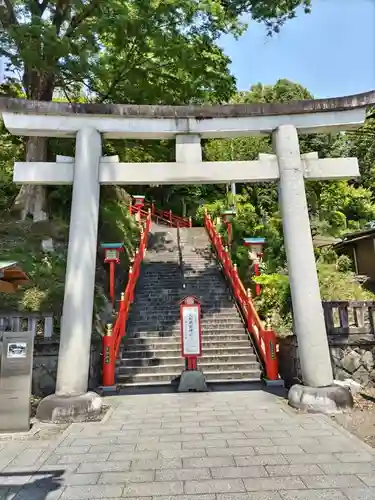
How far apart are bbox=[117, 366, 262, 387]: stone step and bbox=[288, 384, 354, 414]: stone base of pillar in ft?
8.47

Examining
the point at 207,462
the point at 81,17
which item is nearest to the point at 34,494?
the point at 207,462

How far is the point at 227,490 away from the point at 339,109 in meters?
6.65

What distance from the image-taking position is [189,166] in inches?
266

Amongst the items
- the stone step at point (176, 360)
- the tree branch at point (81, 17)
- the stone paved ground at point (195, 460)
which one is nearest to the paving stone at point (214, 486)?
the stone paved ground at point (195, 460)

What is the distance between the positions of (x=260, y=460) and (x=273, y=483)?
0.55 metres

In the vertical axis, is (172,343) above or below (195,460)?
above

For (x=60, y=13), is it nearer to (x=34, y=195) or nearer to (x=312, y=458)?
(x=34, y=195)

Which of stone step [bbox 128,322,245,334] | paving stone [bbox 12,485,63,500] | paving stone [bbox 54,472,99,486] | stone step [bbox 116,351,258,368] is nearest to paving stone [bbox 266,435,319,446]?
paving stone [bbox 54,472,99,486]

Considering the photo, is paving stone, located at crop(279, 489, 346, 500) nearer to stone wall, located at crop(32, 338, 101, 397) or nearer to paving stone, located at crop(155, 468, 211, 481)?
paving stone, located at crop(155, 468, 211, 481)

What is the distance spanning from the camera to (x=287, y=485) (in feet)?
10.3

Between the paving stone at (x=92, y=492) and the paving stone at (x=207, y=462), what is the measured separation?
2.61 feet

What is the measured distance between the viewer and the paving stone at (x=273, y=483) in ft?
10.2

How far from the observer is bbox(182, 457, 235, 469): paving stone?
3617 millimetres

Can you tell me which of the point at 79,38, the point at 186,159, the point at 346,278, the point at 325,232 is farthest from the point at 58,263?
the point at 325,232
